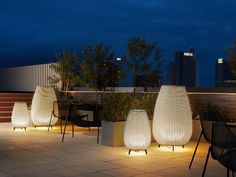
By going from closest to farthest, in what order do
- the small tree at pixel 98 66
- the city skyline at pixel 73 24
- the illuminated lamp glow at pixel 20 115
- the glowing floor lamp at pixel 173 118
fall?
1. the glowing floor lamp at pixel 173 118
2. the illuminated lamp glow at pixel 20 115
3. the small tree at pixel 98 66
4. the city skyline at pixel 73 24

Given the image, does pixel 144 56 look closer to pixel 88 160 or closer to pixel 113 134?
pixel 113 134

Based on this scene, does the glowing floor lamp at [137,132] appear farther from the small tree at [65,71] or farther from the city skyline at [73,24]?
the city skyline at [73,24]

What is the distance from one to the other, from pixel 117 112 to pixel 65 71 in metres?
9.08

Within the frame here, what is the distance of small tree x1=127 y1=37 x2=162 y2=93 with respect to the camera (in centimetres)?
1827

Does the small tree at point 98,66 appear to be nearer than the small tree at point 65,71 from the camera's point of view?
No

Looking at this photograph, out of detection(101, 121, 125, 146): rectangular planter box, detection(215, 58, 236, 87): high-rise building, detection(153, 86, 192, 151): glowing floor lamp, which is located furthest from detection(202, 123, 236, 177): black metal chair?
detection(215, 58, 236, 87): high-rise building

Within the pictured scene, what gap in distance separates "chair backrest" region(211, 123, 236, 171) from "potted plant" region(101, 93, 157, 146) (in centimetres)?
329

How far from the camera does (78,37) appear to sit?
3572 centimetres

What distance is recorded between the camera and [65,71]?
15.8 meters

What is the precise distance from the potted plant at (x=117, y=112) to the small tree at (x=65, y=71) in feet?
27.1

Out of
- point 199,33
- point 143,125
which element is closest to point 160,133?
point 143,125

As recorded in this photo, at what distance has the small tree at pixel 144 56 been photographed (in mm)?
18266

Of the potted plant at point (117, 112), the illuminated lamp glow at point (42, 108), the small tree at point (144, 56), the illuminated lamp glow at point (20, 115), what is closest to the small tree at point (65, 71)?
the small tree at point (144, 56)

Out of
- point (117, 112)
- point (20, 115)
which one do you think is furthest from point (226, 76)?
point (117, 112)
